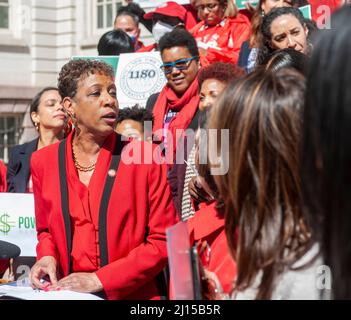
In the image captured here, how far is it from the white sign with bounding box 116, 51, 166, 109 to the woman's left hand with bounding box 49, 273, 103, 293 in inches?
131

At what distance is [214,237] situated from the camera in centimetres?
301

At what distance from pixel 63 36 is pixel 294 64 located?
14426mm

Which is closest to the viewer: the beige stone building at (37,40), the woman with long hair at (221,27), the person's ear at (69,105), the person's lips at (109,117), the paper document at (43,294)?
the paper document at (43,294)

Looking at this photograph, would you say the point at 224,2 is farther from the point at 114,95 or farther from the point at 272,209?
the point at 272,209

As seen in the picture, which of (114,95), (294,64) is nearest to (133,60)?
(114,95)

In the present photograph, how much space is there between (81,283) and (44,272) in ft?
0.89

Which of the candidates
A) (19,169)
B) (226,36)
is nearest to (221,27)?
(226,36)

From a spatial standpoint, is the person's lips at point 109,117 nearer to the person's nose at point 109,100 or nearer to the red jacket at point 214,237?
the person's nose at point 109,100

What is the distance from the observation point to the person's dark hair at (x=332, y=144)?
4.67 feet

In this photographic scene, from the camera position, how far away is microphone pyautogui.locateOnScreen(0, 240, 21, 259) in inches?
200

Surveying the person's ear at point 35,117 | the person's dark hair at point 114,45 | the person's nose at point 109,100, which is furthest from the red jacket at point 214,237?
the person's dark hair at point 114,45

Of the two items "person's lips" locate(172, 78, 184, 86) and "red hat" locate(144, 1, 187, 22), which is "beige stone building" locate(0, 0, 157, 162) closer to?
"red hat" locate(144, 1, 187, 22)

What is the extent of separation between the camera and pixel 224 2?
7.07 meters

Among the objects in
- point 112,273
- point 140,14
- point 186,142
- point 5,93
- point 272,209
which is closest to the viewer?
point 272,209
